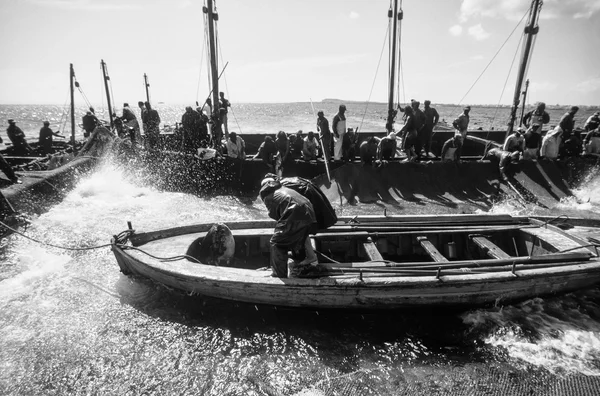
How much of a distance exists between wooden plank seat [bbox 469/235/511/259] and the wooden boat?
2cm

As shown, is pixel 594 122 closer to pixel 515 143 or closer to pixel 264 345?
pixel 515 143

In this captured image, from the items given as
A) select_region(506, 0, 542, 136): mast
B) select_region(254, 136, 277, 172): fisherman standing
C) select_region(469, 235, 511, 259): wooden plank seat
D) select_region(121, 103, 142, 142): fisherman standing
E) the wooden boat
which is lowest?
the wooden boat

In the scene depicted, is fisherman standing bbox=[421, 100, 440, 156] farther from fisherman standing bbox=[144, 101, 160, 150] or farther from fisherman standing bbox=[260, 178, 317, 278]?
fisherman standing bbox=[144, 101, 160, 150]

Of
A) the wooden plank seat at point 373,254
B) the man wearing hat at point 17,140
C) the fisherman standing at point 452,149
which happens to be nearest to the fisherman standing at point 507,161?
the fisherman standing at point 452,149

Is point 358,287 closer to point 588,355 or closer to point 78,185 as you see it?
point 588,355

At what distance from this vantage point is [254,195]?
12094 millimetres

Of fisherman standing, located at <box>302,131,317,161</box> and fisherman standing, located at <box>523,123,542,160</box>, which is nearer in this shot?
fisherman standing, located at <box>523,123,542,160</box>

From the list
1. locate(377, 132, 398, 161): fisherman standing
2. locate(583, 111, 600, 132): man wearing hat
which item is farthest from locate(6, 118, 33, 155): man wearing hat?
locate(583, 111, 600, 132): man wearing hat

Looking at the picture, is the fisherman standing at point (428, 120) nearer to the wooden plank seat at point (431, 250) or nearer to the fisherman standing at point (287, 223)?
the wooden plank seat at point (431, 250)

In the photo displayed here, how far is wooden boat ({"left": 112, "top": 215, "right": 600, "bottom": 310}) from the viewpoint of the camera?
15.9ft

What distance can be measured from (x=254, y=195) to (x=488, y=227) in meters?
7.81

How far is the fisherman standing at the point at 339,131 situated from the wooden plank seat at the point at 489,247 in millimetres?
6308

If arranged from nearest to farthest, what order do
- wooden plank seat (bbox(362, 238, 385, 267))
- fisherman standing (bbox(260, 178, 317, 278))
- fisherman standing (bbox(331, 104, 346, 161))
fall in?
fisherman standing (bbox(260, 178, 317, 278))
wooden plank seat (bbox(362, 238, 385, 267))
fisherman standing (bbox(331, 104, 346, 161))

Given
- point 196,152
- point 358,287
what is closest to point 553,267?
point 358,287
